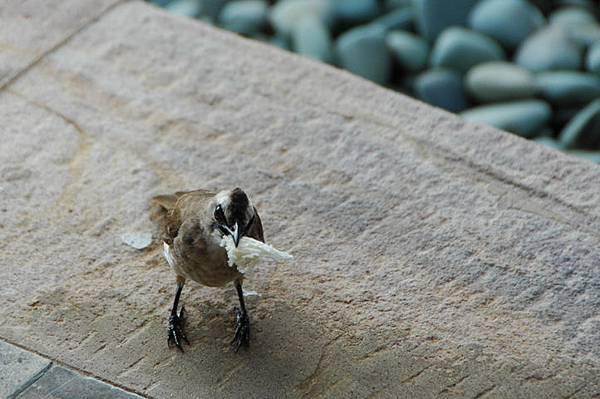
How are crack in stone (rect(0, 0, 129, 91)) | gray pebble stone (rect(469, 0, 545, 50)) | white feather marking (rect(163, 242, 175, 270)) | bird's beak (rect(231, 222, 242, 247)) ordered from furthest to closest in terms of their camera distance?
gray pebble stone (rect(469, 0, 545, 50)) → crack in stone (rect(0, 0, 129, 91)) → white feather marking (rect(163, 242, 175, 270)) → bird's beak (rect(231, 222, 242, 247))

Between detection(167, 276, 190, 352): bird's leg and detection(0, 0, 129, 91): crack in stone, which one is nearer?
detection(167, 276, 190, 352): bird's leg

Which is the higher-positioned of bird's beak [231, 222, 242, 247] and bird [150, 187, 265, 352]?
bird's beak [231, 222, 242, 247]

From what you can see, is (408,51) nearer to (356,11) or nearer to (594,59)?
(356,11)

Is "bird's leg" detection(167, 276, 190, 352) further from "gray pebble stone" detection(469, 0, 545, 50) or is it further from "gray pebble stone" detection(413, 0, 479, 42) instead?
"gray pebble stone" detection(469, 0, 545, 50)

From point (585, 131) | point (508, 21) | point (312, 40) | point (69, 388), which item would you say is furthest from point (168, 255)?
point (508, 21)

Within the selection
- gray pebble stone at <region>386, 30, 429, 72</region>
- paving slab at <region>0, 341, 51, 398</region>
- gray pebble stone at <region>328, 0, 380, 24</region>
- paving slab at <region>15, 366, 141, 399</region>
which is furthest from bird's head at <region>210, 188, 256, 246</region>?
gray pebble stone at <region>328, 0, 380, 24</region>

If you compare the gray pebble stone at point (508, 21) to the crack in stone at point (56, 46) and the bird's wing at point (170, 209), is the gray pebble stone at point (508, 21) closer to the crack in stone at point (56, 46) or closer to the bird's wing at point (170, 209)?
the crack in stone at point (56, 46)

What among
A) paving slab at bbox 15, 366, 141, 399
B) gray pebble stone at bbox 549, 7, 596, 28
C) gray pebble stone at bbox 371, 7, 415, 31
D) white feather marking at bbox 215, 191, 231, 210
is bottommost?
paving slab at bbox 15, 366, 141, 399
